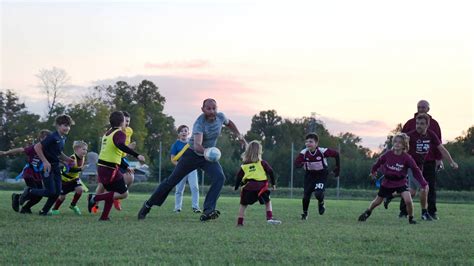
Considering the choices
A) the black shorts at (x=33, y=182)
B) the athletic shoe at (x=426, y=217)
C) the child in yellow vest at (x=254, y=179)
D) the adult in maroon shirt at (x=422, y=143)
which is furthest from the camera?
the black shorts at (x=33, y=182)

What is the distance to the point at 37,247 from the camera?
729 cm

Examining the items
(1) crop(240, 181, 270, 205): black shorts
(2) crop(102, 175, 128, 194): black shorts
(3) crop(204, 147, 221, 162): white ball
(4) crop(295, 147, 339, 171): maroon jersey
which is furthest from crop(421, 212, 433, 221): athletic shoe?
(2) crop(102, 175, 128, 194): black shorts

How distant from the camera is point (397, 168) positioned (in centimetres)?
1260

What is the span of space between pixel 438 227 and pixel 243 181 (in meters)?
3.08

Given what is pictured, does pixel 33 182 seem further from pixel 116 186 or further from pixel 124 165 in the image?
pixel 116 186

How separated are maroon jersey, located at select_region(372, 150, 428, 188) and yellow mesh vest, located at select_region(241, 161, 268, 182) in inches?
81.5

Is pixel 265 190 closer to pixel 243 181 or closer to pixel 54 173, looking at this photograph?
pixel 243 181

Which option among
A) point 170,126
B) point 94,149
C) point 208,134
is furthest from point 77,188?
point 170,126

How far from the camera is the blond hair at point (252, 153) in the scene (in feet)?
38.9

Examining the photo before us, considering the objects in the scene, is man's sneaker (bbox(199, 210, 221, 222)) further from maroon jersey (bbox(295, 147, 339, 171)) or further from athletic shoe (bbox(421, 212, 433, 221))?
athletic shoe (bbox(421, 212, 433, 221))

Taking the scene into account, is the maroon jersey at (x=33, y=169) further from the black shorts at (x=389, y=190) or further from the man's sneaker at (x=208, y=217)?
the black shorts at (x=389, y=190)

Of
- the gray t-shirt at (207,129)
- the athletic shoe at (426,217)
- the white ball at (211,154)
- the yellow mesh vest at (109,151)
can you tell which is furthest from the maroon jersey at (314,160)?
the yellow mesh vest at (109,151)

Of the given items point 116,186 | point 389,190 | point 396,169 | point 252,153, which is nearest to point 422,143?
point 396,169

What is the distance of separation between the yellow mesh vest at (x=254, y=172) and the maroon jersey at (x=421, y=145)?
11.4ft
